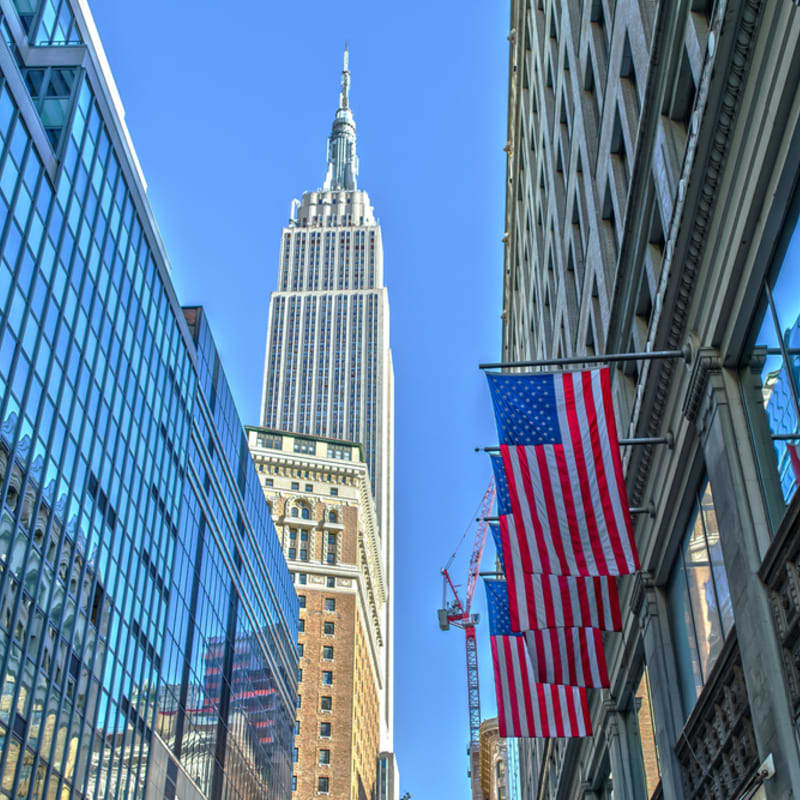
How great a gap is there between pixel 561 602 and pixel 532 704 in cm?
762

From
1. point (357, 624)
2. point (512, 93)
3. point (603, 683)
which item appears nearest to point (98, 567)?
point (603, 683)

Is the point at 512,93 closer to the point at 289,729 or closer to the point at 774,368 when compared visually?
the point at 774,368

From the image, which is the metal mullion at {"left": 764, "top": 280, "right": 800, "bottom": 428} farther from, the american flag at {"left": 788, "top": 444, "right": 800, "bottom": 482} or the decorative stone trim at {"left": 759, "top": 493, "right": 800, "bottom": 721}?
the decorative stone trim at {"left": 759, "top": 493, "right": 800, "bottom": 721}

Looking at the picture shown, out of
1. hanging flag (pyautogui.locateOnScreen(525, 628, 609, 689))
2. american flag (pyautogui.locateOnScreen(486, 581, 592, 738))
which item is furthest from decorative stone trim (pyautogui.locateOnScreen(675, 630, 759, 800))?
american flag (pyautogui.locateOnScreen(486, 581, 592, 738))

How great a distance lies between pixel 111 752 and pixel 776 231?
117 ft

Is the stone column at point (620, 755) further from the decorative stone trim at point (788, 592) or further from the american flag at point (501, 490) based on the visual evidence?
the decorative stone trim at point (788, 592)

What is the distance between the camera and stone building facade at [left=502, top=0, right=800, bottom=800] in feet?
49.2

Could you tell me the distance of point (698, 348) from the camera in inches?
720

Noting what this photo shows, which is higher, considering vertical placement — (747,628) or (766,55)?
(766,55)

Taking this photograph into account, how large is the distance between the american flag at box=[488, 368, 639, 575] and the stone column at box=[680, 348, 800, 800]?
164 centimetres

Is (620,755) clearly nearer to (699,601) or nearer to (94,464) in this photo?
(699,601)

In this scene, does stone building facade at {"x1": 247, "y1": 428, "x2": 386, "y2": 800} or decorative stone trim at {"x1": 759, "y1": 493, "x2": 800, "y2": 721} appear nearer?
decorative stone trim at {"x1": 759, "y1": 493, "x2": 800, "y2": 721}

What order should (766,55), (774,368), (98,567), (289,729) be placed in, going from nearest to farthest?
(766,55) → (774,368) → (98,567) → (289,729)

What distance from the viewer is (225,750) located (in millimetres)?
62219
